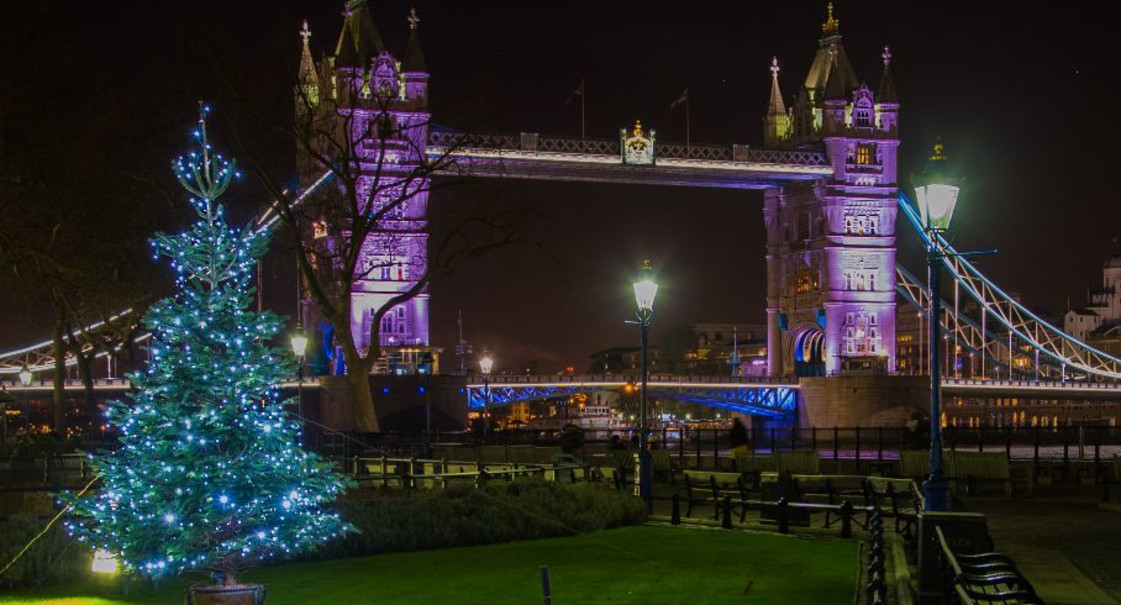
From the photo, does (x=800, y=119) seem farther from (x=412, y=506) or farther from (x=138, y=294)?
(x=412, y=506)

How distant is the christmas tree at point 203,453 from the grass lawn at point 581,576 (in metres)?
2.51

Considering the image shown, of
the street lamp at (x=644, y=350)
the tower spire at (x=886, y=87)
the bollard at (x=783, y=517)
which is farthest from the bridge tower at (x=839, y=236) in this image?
the bollard at (x=783, y=517)

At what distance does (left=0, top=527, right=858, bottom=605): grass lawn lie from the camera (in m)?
17.8

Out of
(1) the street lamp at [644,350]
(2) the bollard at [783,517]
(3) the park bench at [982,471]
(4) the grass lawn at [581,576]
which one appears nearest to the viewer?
(4) the grass lawn at [581,576]

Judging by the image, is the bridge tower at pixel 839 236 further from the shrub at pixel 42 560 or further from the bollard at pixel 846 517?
the shrub at pixel 42 560

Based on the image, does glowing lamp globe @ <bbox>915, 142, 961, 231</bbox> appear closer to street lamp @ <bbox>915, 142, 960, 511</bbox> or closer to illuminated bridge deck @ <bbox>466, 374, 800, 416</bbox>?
street lamp @ <bbox>915, 142, 960, 511</bbox>

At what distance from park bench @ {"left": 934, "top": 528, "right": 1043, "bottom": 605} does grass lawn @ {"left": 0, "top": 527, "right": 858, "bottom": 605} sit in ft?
A: 9.38

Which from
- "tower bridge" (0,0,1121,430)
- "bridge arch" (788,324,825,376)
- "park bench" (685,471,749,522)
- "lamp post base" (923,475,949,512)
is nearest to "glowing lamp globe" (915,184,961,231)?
"lamp post base" (923,475,949,512)

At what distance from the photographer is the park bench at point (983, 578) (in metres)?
11.3

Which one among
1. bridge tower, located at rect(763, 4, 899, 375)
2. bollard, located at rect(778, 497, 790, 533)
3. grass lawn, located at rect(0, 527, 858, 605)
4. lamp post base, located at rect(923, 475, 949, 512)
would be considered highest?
bridge tower, located at rect(763, 4, 899, 375)

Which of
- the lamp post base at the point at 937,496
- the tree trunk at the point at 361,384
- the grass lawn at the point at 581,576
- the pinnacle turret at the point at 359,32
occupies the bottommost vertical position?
the grass lawn at the point at 581,576

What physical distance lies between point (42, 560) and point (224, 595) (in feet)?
19.3

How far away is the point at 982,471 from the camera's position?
33.6 metres

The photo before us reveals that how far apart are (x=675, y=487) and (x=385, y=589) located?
675 inches
